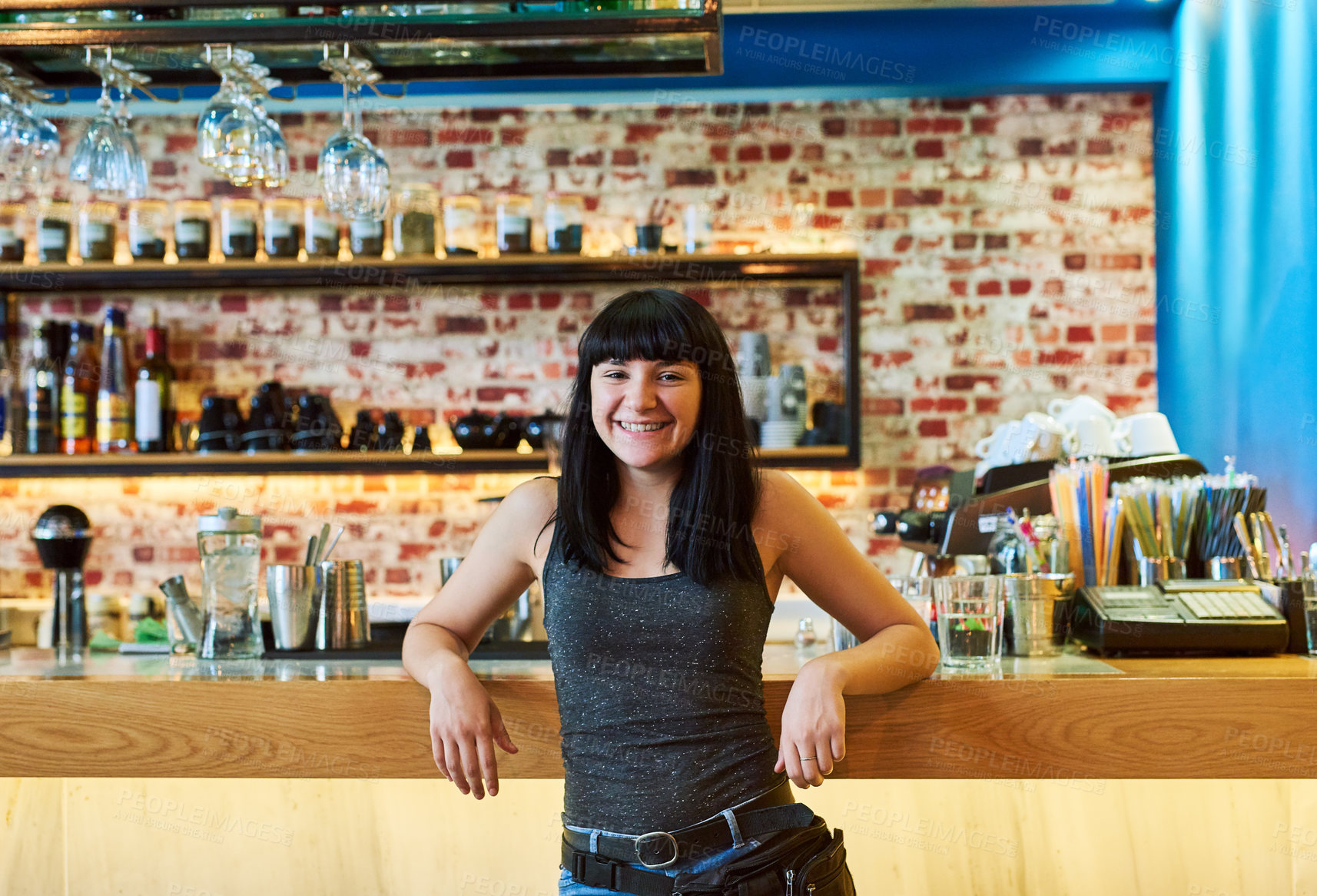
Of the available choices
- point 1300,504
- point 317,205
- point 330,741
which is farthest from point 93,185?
point 1300,504

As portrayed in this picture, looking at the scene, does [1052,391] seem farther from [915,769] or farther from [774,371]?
[915,769]

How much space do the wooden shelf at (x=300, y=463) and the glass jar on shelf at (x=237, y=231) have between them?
617 mm

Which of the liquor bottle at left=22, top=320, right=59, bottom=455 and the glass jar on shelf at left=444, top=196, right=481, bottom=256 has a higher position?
the glass jar on shelf at left=444, top=196, right=481, bottom=256

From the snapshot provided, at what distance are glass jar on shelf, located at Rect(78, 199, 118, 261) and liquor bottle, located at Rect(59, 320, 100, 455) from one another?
221mm

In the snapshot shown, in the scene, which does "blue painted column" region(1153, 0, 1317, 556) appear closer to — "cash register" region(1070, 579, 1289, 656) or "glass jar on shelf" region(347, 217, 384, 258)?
"cash register" region(1070, 579, 1289, 656)

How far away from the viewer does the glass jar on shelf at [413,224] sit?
3496 millimetres

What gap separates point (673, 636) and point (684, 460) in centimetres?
20

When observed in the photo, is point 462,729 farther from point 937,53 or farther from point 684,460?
point 937,53

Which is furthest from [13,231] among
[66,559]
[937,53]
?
[937,53]

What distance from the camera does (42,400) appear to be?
11.5 ft

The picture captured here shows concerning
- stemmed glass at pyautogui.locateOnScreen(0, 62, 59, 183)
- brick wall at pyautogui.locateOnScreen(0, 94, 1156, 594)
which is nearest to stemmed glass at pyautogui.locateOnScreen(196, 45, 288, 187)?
stemmed glass at pyautogui.locateOnScreen(0, 62, 59, 183)

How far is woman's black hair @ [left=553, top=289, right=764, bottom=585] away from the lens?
1.17 meters

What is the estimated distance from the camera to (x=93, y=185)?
2057mm

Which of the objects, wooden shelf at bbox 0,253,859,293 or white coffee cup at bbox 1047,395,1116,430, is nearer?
white coffee cup at bbox 1047,395,1116,430
